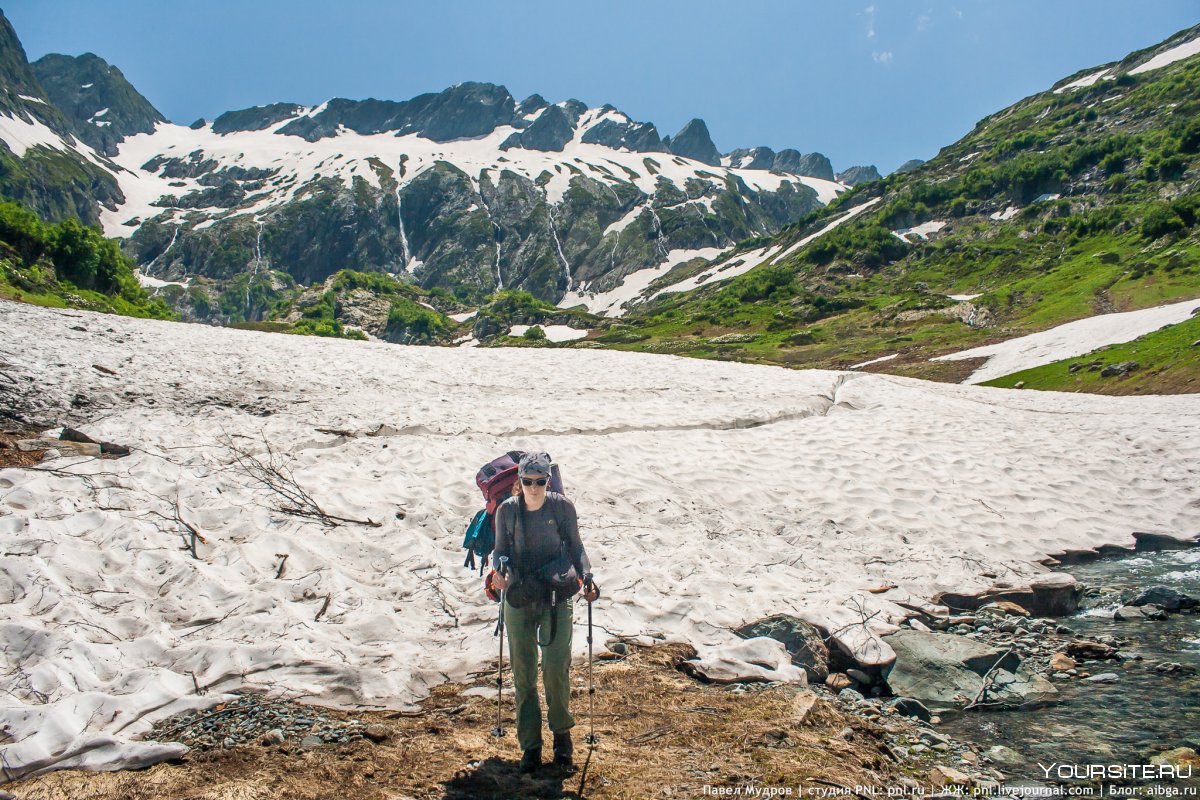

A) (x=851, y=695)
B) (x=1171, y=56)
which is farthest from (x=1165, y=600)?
(x=1171, y=56)

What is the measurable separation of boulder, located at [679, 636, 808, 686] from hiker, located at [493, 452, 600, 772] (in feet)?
8.67

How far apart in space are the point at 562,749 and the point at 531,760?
29 cm

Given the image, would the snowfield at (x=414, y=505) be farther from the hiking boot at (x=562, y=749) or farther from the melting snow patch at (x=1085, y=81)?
the melting snow patch at (x=1085, y=81)

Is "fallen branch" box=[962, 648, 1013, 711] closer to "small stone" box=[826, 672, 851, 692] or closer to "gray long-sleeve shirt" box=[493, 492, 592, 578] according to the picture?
"small stone" box=[826, 672, 851, 692]

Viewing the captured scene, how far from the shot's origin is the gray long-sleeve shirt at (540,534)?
588cm

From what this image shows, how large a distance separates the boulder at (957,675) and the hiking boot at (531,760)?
16.2 feet

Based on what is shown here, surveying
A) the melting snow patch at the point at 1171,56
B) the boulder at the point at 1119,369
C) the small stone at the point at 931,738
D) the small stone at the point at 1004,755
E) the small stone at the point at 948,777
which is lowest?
the small stone at the point at 1004,755

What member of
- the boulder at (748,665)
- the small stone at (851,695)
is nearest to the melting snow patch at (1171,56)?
the small stone at (851,695)

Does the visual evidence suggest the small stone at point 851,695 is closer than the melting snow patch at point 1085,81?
Yes

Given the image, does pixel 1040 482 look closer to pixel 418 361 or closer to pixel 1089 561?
pixel 1089 561

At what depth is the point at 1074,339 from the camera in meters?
47.1

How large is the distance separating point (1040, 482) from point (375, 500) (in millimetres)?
16612

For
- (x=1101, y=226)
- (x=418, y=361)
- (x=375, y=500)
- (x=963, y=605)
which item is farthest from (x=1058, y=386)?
(x=1101, y=226)

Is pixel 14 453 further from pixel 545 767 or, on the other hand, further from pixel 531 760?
pixel 545 767
